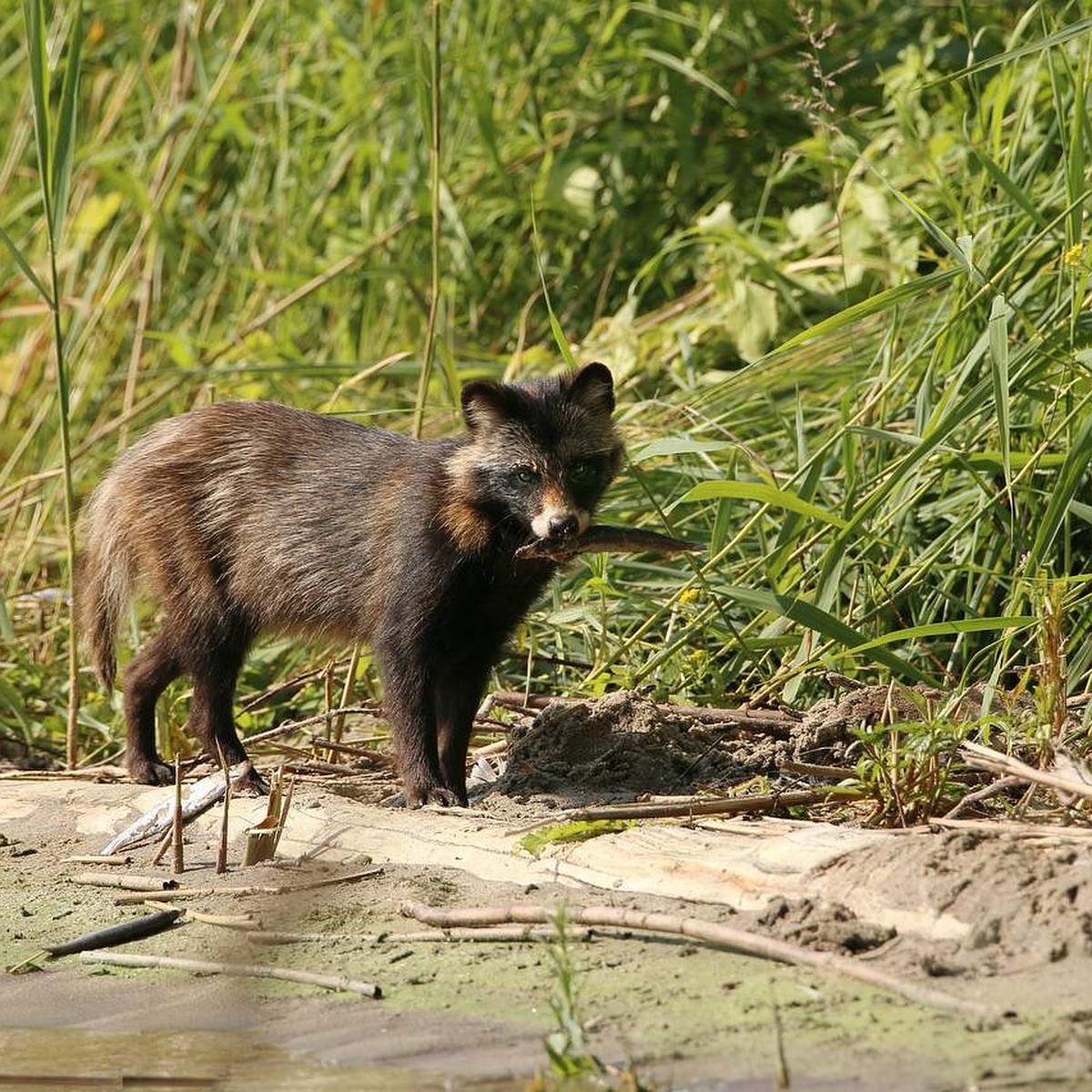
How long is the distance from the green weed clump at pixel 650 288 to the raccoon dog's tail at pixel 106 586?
317 mm

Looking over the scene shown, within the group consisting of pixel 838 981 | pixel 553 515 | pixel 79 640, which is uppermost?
pixel 553 515

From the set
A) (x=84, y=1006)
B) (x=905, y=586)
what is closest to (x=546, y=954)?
(x=84, y=1006)

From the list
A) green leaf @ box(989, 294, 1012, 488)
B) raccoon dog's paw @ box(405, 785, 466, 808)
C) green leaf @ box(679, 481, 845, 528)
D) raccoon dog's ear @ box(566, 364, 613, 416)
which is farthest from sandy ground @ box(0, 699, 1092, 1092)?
raccoon dog's ear @ box(566, 364, 613, 416)

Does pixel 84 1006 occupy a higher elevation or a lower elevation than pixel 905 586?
lower

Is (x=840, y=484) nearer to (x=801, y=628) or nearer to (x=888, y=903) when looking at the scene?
(x=801, y=628)

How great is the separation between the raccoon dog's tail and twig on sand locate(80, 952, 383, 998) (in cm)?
217

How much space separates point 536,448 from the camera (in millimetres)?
4883

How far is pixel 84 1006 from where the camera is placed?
3572 mm

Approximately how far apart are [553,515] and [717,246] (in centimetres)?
291

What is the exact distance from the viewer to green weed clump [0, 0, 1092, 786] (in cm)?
500

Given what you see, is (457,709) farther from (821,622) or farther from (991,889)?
(991,889)

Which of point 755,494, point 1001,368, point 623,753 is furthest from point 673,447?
point 1001,368

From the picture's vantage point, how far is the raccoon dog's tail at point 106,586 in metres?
5.84

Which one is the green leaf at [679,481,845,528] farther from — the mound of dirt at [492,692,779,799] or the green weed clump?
the mound of dirt at [492,692,779,799]
